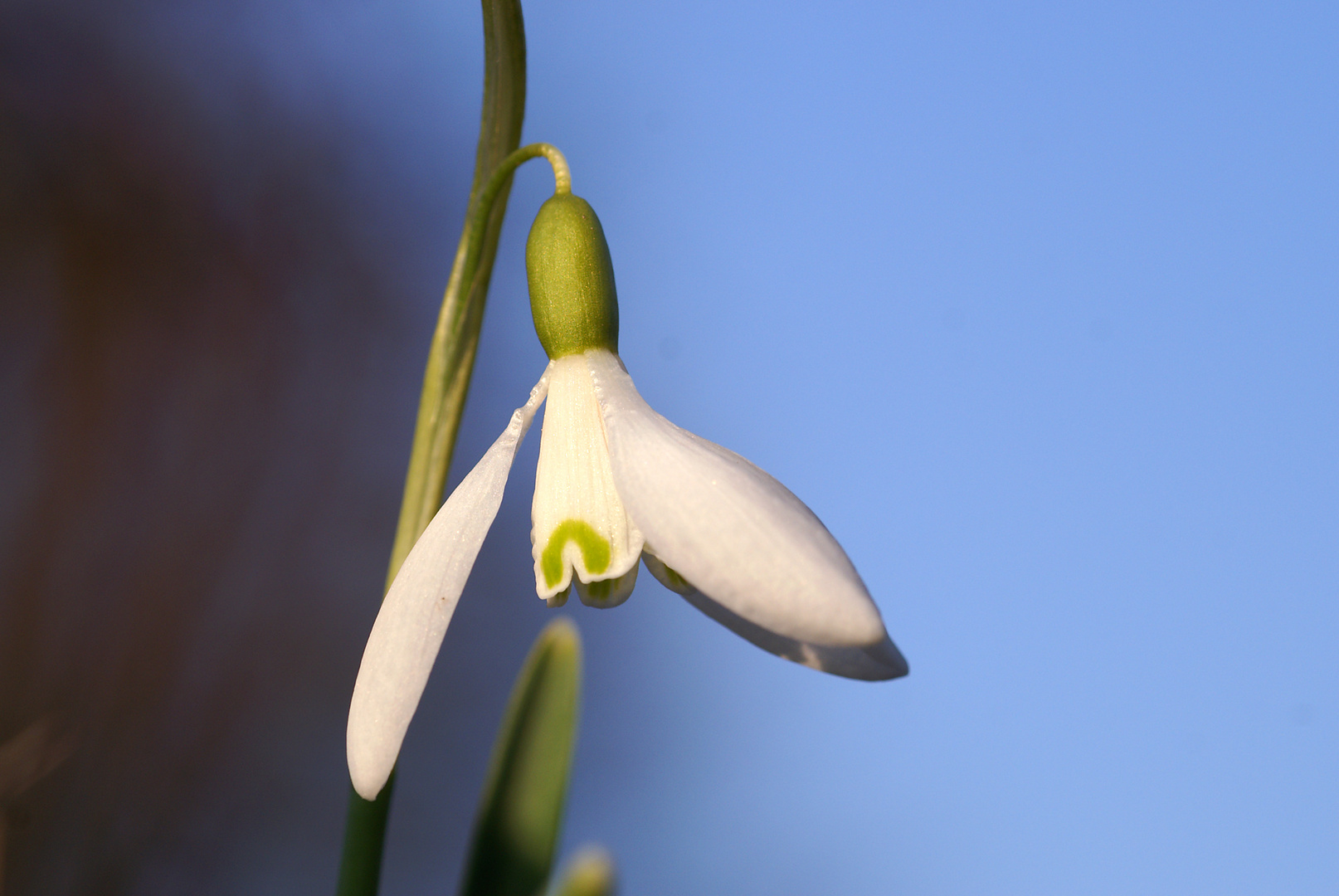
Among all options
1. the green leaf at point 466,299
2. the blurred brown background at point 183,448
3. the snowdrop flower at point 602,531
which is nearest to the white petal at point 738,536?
the snowdrop flower at point 602,531

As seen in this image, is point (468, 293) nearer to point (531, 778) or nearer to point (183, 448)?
point (531, 778)

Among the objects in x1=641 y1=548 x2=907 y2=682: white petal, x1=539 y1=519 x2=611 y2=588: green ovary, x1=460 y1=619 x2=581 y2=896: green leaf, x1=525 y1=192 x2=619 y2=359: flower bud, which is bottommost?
x1=460 y1=619 x2=581 y2=896: green leaf

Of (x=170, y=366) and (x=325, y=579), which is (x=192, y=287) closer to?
(x=170, y=366)

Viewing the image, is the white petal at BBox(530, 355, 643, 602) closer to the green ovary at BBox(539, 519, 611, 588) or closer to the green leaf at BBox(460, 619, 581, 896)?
the green ovary at BBox(539, 519, 611, 588)

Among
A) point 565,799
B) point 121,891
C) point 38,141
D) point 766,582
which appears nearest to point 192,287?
point 38,141

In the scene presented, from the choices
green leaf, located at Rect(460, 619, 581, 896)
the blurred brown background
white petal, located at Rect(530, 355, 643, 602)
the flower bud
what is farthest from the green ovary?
the blurred brown background

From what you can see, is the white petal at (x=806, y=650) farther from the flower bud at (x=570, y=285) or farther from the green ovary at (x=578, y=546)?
the flower bud at (x=570, y=285)
